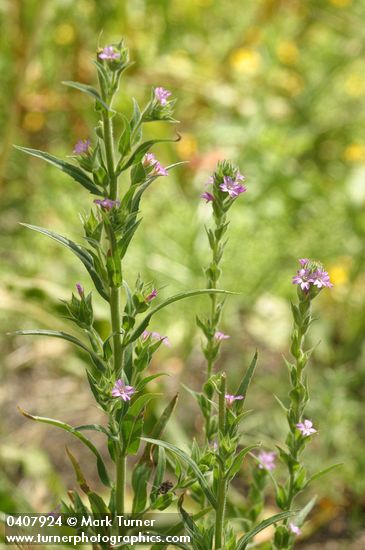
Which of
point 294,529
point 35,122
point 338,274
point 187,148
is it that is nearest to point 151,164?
point 294,529

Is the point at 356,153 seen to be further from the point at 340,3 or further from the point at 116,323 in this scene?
the point at 116,323

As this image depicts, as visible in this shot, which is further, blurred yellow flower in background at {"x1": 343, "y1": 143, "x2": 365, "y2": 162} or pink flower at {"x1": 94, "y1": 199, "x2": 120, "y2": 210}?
blurred yellow flower in background at {"x1": 343, "y1": 143, "x2": 365, "y2": 162}

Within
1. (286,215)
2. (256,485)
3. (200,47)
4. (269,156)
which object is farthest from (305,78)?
A: (256,485)

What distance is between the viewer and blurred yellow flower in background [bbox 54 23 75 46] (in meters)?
3.11

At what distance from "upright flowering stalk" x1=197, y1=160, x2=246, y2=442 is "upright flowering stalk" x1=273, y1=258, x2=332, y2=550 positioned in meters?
0.10

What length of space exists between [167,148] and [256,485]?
189 cm

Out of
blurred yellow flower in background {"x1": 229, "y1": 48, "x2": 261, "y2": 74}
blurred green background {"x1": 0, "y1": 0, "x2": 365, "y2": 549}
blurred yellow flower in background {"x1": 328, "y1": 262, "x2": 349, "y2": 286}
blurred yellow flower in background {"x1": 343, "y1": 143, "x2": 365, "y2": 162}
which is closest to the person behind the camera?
blurred green background {"x1": 0, "y1": 0, "x2": 365, "y2": 549}

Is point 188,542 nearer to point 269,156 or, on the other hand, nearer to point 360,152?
point 269,156

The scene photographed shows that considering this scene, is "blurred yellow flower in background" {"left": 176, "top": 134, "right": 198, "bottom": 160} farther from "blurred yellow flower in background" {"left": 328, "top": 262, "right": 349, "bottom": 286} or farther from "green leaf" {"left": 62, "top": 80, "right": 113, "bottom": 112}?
"green leaf" {"left": 62, "top": 80, "right": 113, "bottom": 112}

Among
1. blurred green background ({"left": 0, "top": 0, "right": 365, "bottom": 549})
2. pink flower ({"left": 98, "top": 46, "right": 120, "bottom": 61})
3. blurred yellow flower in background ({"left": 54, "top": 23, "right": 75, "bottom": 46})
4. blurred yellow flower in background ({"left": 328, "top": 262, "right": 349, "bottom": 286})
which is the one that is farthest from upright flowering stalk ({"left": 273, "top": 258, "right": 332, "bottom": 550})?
blurred yellow flower in background ({"left": 54, "top": 23, "right": 75, "bottom": 46})

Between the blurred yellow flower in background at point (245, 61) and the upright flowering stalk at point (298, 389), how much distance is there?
2484 mm

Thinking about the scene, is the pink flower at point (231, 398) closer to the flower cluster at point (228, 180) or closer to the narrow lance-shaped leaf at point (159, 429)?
the narrow lance-shaped leaf at point (159, 429)

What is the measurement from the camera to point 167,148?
2891 mm

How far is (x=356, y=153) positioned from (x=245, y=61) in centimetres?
66
